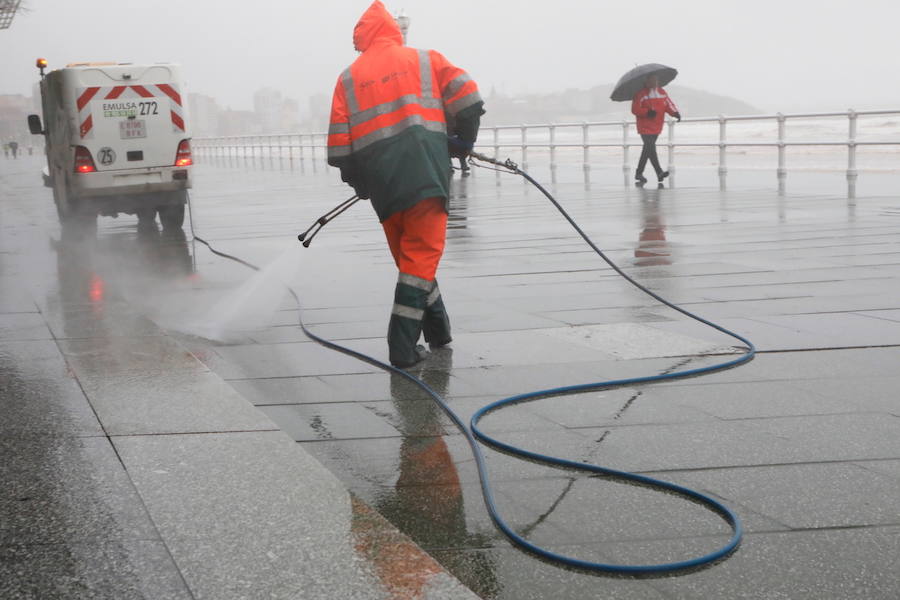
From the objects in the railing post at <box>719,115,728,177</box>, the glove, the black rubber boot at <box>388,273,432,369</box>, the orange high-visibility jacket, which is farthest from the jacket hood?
the railing post at <box>719,115,728,177</box>

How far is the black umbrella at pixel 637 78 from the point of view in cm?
1892

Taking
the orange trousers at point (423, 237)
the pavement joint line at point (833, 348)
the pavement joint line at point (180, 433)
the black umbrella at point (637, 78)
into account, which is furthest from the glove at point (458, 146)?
the black umbrella at point (637, 78)

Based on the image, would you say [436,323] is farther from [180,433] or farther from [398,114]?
[180,433]

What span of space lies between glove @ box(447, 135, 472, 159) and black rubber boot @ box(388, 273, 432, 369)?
67cm

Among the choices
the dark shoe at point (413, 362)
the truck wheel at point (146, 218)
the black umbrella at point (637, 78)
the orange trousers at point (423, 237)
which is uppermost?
the black umbrella at point (637, 78)

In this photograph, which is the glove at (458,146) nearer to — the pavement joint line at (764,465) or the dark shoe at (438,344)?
the dark shoe at (438,344)

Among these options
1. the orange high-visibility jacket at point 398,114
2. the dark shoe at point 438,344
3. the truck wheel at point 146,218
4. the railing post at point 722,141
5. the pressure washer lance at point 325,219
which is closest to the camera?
the orange high-visibility jacket at point 398,114

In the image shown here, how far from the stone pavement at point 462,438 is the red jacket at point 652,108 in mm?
9983

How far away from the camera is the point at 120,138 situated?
14516 millimetres

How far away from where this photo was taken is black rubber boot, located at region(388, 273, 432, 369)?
17.4ft

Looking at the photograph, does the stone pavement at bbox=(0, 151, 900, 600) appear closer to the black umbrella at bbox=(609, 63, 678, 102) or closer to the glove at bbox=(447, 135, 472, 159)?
the glove at bbox=(447, 135, 472, 159)

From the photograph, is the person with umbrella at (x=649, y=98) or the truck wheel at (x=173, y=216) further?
the person with umbrella at (x=649, y=98)

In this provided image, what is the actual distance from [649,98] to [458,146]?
13813 millimetres

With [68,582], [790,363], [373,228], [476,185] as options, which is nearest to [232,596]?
[68,582]
